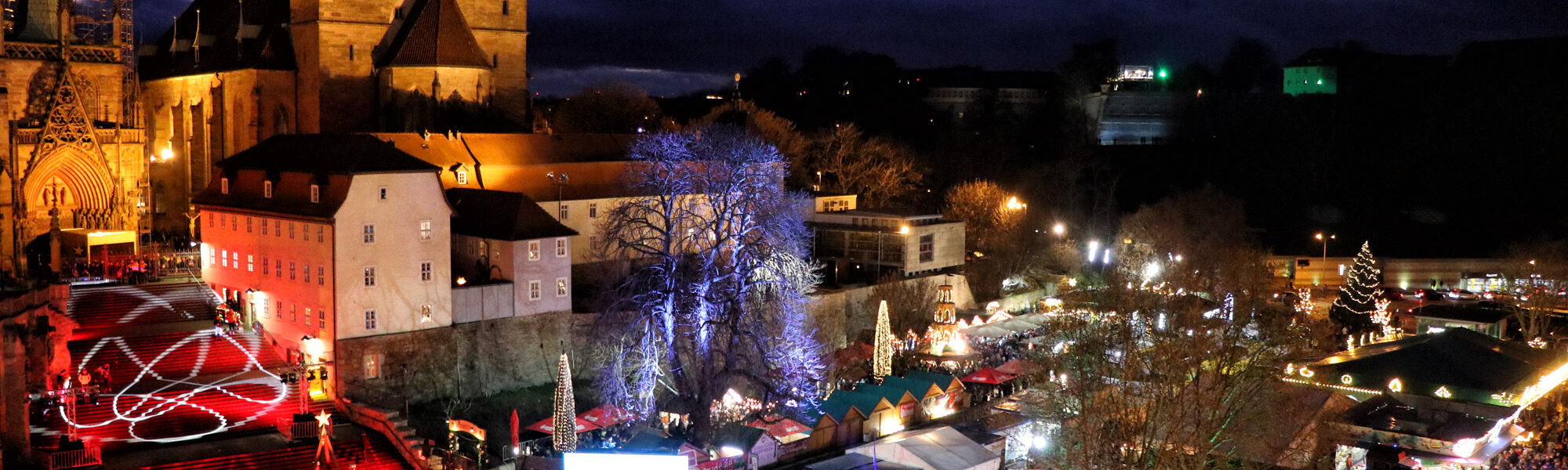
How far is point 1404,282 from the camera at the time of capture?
54.9m

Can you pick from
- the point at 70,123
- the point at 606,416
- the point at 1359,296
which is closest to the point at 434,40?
the point at 70,123

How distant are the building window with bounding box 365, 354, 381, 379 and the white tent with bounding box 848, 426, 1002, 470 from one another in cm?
1106

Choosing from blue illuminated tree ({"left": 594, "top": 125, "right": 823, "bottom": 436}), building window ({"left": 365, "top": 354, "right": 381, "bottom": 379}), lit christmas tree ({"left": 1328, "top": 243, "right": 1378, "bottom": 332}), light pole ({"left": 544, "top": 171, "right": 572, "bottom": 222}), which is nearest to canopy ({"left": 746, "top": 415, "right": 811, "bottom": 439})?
blue illuminated tree ({"left": 594, "top": 125, "right": 823, "bottom": 436})

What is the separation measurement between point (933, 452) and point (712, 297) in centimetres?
728

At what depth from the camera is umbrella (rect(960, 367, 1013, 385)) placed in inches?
1277

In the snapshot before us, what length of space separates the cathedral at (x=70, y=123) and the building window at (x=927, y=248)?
24873mm

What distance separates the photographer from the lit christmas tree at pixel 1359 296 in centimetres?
4172

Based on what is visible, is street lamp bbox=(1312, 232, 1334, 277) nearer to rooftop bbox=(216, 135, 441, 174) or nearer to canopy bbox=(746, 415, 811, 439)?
canopy bbox=(746, 415, 811, 439)

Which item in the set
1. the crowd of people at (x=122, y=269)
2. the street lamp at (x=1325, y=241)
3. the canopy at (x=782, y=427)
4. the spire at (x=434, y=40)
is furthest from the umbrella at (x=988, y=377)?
the street lamp at (x=1325, y=241)

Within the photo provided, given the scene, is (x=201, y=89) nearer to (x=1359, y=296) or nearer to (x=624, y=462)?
(x=624, y=462)

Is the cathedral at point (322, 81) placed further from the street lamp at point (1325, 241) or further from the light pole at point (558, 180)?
the street lamp at point (1325, 241)

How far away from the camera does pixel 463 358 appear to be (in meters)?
30.6

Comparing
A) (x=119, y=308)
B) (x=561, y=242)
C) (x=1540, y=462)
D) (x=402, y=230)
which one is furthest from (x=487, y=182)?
(x=1540, y=462)

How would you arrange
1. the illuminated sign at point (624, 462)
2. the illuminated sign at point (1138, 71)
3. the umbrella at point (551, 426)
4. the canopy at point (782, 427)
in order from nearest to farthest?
1. the illuminated sign at point (624, 462)
2. the umbrella at point (551, 426)
3. the canopy at point (782, 427)
4. the illuminated sign at point (1138, 71)
